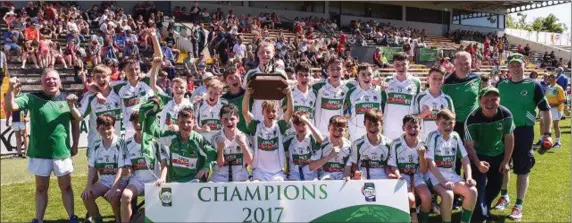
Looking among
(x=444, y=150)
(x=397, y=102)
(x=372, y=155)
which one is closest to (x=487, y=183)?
(x=444, y=150)

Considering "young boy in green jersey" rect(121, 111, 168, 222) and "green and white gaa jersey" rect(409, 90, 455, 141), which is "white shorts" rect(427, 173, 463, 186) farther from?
"young boy in green jersey" rect(121, 111, 168, 222)

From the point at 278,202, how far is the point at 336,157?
1.13m

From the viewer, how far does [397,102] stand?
6875mm

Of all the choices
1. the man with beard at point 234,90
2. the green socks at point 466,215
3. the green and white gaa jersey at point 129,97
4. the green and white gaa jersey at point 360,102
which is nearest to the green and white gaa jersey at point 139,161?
the green and white gaa jersey at point 129,97

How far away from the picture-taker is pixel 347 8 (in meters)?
37.8

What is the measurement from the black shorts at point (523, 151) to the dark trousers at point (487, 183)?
1.37 feet

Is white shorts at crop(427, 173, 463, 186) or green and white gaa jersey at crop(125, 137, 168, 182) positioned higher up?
green and white gaa jersey at crop(125, 137, 168, 182)

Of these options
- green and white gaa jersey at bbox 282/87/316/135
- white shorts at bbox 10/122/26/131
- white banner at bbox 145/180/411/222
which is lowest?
white banner at bbox 145/180/411/222

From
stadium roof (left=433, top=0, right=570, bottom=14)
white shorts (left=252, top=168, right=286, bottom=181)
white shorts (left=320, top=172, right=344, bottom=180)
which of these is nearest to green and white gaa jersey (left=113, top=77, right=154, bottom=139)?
white shorts (left=252, top=168, right=286, bottom=181)

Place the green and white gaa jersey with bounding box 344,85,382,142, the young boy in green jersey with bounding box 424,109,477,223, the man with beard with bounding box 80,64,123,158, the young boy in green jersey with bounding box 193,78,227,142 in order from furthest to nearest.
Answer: the green and white gaa jersey with bounding box 344,85,382,142 < the young boy in green jersey with bounding box 193,78,227,142 < the man with beard with bounding box 80,64,123,158 < the young boy in green jersey with bounding box 424,109,477,223

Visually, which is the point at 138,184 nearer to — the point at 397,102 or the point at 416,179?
the point at 416,179

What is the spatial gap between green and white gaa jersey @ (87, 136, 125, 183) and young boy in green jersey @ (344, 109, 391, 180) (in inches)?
105

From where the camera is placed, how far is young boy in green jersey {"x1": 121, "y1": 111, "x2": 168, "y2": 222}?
18.9 feet

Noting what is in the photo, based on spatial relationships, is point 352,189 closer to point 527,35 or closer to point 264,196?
point 264,196
